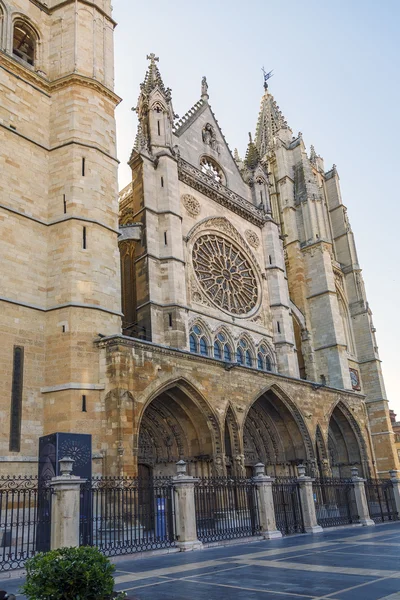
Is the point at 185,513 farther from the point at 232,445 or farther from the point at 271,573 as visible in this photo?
the point at 232,445

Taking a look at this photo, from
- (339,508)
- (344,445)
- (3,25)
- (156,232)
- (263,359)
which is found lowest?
(339,508)

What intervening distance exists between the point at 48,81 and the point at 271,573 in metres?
15.9

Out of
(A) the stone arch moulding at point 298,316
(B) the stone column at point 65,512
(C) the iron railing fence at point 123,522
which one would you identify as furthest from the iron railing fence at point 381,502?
(B) the stone column at point 65,512

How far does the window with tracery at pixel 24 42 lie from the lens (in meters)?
18.0

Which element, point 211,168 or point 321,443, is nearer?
point 321,443

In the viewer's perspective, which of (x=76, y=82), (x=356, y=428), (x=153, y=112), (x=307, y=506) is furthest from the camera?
(x=356, y=428)

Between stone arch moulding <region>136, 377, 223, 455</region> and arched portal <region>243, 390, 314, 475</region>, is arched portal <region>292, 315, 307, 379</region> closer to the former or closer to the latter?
arched portal <region>243, 390, 314, 475</region>

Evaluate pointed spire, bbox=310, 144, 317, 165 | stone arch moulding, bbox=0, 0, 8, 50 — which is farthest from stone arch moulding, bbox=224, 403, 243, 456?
pointed spire, bbox=310, 144, 317, 165

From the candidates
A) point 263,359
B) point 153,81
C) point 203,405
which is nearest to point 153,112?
point 153,81

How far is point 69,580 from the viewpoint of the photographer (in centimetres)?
430

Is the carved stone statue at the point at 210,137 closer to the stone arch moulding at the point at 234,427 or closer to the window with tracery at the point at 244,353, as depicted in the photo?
the window with tracery at the point at 244,353

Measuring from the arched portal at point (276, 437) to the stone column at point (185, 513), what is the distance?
912 cm

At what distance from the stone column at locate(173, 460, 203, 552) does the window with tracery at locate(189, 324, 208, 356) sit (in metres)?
8.93

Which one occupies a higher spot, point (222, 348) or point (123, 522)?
point (222, 348)
